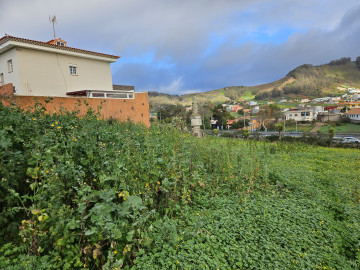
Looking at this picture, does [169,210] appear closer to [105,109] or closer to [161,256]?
[161,256]

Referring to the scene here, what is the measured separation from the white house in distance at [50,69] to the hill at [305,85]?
139 ft

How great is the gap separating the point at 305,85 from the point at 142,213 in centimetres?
8798

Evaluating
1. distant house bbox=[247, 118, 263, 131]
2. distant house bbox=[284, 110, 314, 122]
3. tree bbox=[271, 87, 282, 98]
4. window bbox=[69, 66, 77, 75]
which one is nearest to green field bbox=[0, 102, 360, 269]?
window bbox=[69, 66, 77, 75]

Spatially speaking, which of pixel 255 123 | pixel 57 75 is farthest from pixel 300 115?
pixel 57 75

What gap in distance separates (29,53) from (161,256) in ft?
55.0

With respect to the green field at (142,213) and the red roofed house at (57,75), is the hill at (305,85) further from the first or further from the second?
the green field at (142,213)

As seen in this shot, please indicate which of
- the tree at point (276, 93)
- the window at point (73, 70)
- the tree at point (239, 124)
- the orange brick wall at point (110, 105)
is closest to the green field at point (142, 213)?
the orange brick wall at point (110, 105)

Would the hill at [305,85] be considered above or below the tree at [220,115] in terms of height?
above

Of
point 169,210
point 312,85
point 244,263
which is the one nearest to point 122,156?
point 169,210

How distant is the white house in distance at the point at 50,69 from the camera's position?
13570 mm

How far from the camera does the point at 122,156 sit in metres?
3.05

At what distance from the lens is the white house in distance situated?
44.5 feet

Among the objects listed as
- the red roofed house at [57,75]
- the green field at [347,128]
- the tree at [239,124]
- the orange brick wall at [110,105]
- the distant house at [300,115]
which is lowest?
the green field at [347,128]

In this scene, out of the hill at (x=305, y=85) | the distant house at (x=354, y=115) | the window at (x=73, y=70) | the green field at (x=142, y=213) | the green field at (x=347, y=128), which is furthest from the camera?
the hill at (x=305, y=85)
